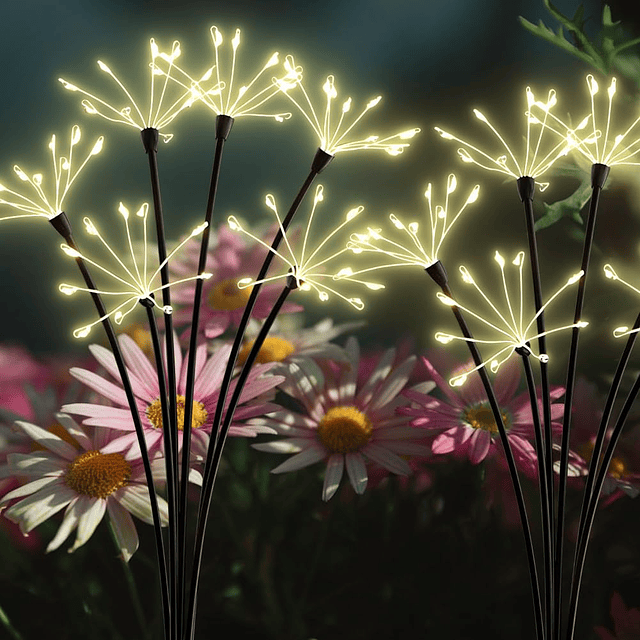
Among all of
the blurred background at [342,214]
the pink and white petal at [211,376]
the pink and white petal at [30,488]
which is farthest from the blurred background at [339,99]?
the pink and white petal at [30,488]

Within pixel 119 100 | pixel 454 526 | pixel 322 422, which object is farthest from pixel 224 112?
pixel 454 526

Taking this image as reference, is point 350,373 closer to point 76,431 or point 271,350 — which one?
point 271,350

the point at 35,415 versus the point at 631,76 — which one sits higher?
the point at 631,76

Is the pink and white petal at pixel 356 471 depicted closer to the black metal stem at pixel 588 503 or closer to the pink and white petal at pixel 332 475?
the pink and white petal at pixel 332 475

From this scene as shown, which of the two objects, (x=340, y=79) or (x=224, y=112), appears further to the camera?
(x=340, y=79)

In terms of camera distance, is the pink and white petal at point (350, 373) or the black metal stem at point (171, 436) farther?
the pink and white petal at point (350, 373)

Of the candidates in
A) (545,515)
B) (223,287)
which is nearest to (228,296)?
(223,287)

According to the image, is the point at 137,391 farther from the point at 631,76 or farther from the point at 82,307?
the point at 631,76
